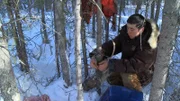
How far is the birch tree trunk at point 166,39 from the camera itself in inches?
113

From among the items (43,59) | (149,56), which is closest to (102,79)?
(149,56)

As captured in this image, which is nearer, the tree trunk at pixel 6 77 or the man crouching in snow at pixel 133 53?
the tree trunk at pixel 6 77

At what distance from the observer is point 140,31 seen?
3645 millimetres

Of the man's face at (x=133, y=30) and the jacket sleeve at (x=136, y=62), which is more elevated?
the man's face at (x=133, y=30)

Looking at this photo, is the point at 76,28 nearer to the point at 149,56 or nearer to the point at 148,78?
the point at 149,56

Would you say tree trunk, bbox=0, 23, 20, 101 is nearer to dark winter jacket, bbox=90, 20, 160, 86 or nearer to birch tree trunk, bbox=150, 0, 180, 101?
dark winter jacket, bbox=90, 20, 160, 86

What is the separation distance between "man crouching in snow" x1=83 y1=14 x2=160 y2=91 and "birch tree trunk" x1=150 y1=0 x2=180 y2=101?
35cm

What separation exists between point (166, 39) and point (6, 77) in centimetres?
208

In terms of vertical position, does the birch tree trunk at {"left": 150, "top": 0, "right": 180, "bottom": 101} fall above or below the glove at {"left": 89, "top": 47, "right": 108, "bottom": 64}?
above

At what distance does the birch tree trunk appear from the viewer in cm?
286

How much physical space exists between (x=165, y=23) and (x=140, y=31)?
28.5 inches

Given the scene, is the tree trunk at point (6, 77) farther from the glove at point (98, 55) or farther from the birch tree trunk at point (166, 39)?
the birch tree trunk at point (166, 39)

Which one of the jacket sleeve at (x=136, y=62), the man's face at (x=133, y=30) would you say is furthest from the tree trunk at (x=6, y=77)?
the man's face at (x=133, y=30)

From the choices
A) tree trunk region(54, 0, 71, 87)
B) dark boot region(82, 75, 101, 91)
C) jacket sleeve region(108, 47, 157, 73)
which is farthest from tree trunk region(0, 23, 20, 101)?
dark boot region(82, 75, 101, 91)
